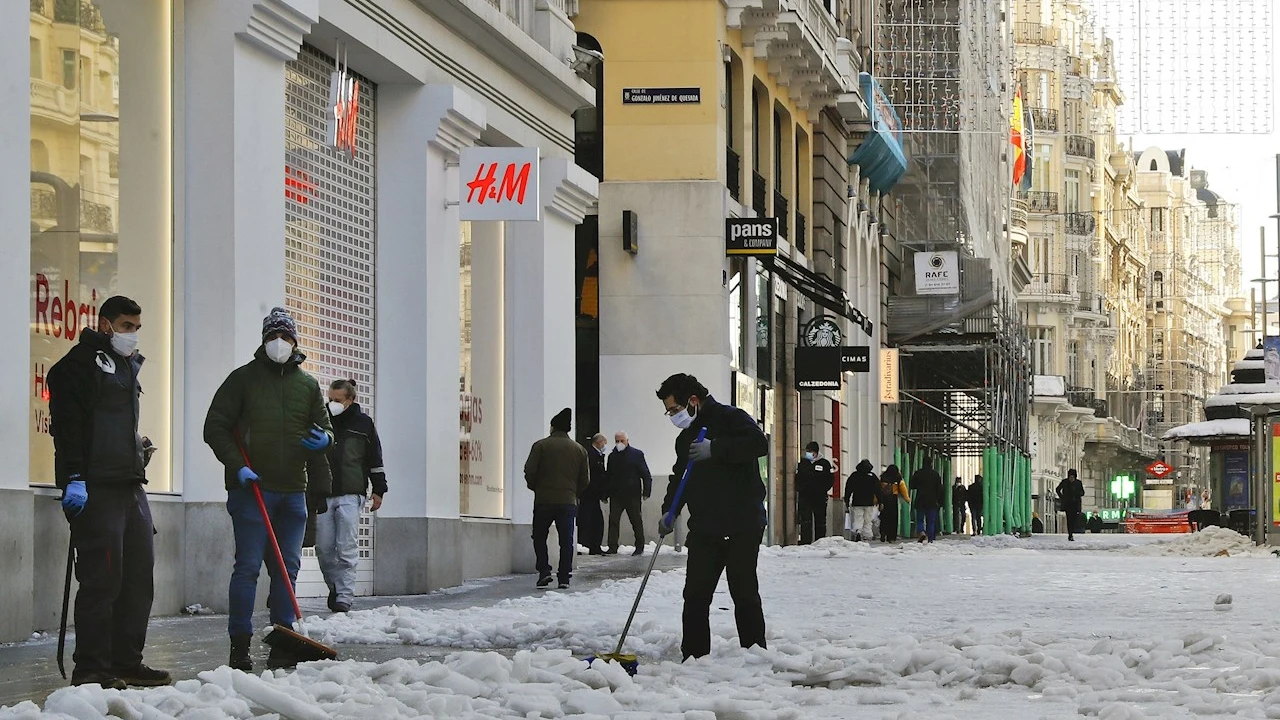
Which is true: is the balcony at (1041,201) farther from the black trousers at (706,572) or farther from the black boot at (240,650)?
the black boot at (240,650)

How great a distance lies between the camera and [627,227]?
32.2 m

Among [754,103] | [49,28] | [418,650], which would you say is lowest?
[418,650]

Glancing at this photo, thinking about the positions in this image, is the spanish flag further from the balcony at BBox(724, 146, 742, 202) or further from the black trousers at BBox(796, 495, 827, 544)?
the balcony at BBox(724, 146, 742, 202)

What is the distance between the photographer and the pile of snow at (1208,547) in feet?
104

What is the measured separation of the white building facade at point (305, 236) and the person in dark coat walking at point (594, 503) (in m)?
3.72

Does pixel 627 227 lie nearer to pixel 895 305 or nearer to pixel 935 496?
pixel 935 496

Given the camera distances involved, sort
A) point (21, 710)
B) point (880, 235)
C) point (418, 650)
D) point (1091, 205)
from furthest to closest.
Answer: point (1091, 205) < point (880, 235) < point (418, 650) < point (21, 710)

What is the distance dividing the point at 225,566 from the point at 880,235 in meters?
38.2

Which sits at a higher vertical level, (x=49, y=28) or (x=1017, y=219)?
(x=1017, y=219)

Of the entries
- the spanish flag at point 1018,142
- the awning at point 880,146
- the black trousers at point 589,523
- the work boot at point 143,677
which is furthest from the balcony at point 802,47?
the spanish flag at point 1018,142

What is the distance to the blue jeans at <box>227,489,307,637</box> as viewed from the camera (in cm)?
1092

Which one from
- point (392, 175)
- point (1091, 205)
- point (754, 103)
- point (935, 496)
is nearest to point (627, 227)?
point (754, 103)

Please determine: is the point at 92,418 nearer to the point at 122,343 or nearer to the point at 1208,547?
the point at 122,343

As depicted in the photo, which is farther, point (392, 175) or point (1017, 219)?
point (1017, 219)
